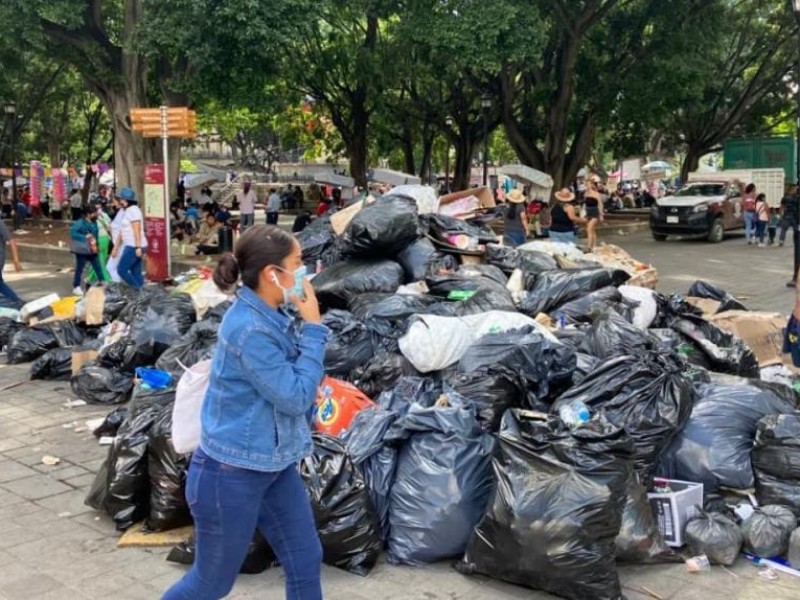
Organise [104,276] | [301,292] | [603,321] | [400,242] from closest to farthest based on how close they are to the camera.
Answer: [301,292], [603,321], [400,242], [104,276]

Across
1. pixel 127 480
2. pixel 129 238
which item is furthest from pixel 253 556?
pixel 129 238

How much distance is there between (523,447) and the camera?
138 inches

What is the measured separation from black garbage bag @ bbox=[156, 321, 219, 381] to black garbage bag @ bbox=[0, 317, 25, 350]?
280 cm

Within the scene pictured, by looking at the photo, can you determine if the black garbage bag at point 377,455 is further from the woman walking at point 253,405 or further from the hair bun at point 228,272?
the hair bun at point 228,272

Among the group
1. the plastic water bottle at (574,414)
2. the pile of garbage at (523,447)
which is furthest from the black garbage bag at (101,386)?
the plastic water bottle at (574,414)

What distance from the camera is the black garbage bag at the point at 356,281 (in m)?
6.84

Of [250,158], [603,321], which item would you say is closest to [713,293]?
[603,321]

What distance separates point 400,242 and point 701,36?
49.2 ft

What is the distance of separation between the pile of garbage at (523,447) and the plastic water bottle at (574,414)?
0.5 inches

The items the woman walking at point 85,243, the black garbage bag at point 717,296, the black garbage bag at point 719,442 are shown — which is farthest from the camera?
the woman walking at point 85,243

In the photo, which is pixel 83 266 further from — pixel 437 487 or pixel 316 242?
pixel 437 487

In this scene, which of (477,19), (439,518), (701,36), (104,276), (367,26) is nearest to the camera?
(439,518)

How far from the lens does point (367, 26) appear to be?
843 inches

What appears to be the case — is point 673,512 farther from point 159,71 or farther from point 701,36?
point 701,36
